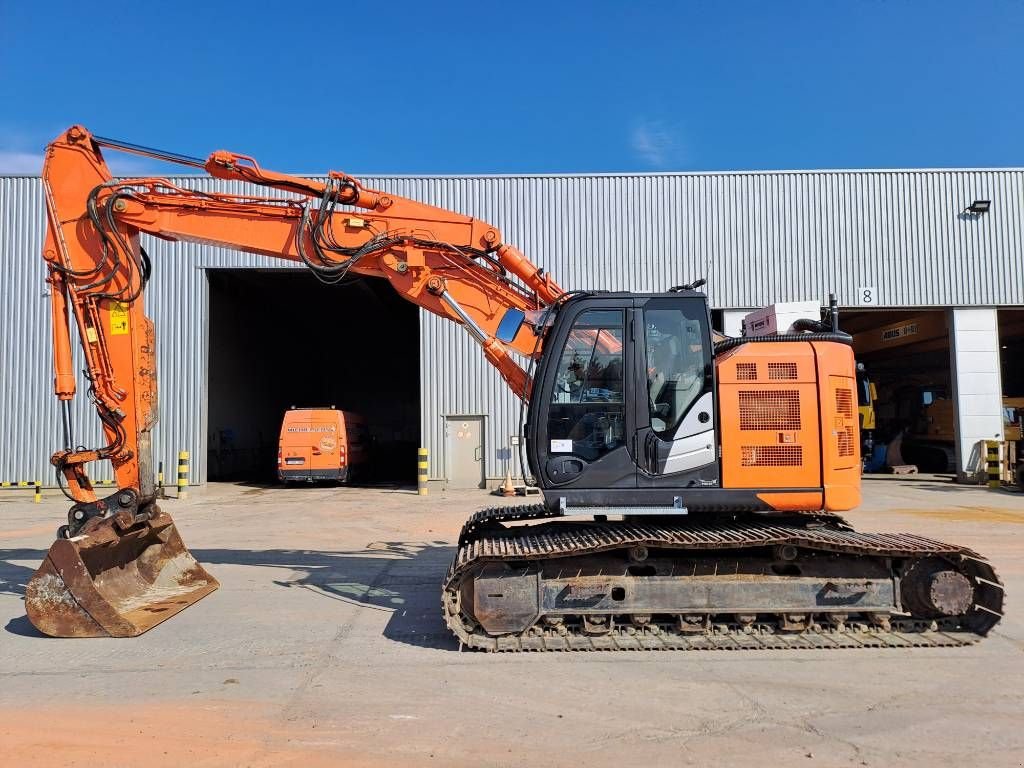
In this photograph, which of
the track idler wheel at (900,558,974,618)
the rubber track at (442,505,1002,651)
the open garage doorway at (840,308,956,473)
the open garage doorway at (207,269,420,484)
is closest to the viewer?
the rubber track at (442,505,1002,651)

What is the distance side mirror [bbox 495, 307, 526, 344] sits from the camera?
6.76m

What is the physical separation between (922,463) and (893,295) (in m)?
8.46

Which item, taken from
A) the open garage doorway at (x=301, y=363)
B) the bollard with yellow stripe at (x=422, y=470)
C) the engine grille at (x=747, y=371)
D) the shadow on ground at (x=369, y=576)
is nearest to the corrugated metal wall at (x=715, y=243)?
the bollard with yellow stripe at (x=422, y=470)

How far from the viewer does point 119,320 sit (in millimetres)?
6855

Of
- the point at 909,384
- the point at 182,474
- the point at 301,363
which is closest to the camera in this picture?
the point at 182,474

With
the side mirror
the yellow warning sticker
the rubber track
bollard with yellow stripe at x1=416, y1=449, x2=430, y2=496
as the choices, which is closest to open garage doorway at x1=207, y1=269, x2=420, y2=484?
bollard with yellow stripe at x1=416, y1=449, x2=430, y2=496

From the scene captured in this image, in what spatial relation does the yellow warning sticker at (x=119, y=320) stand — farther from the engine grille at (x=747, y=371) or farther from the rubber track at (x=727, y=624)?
the engine grille at (x=747, y=371)

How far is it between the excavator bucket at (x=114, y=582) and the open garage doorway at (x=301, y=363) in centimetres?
1388

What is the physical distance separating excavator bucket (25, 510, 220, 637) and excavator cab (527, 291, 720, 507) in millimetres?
3832

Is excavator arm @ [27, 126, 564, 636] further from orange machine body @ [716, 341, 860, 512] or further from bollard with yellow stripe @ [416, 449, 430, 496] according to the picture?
bollard with yellow stripe @ [416, 449, 430, 496]

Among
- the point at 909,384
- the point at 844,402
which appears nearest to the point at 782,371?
the point at 844,402

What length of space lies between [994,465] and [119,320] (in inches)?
801

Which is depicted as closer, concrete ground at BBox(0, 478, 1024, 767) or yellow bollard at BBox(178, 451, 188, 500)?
concrete ground at BBox(0, 478, 1024, 767)

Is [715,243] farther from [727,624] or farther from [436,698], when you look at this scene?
[436,698]
